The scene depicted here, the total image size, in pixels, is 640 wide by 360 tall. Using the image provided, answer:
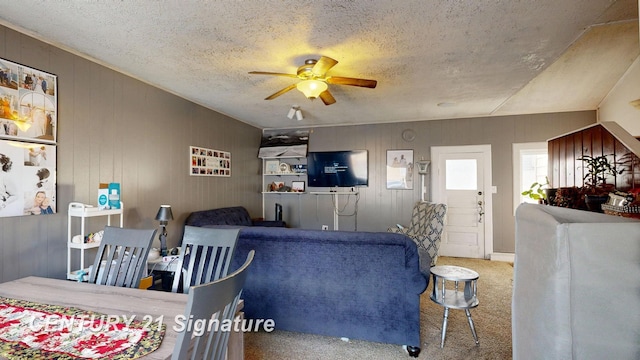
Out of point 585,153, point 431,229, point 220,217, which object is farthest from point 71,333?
point 585,153

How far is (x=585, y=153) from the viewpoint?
3.53 metres

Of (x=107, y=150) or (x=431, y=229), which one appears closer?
(x=107, y=150)

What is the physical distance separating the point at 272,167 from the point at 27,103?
3.92 meters

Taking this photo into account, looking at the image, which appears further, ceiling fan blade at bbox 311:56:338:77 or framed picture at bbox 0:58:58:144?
ceiling fan blade at bbox 311:56:338:77

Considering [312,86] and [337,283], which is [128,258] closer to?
[337,283]

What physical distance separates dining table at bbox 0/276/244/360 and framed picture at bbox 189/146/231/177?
2.45 meters

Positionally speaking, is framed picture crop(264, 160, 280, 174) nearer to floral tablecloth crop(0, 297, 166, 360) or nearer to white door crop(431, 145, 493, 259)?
white door crop(431, 145, 493, 259)

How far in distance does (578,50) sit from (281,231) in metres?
3.64

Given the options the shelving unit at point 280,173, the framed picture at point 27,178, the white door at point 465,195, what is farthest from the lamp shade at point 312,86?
the white door at point 465,195

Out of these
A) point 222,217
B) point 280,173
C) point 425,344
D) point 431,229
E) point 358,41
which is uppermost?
point 358,41

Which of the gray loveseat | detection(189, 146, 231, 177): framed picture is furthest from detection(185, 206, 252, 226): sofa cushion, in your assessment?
the gray loveseat

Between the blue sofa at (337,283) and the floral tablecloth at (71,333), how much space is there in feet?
3.71

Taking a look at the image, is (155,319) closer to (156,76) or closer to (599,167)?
(156,76)

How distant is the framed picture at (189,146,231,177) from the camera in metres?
3.97
